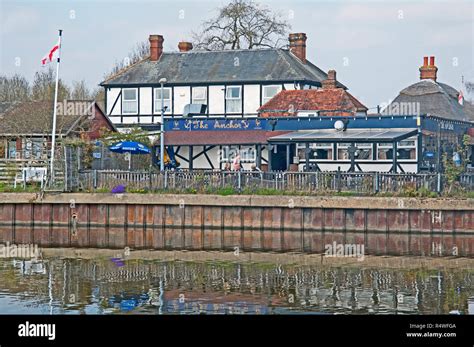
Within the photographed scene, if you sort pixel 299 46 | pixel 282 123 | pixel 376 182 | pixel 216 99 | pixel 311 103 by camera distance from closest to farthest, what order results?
pixel 376 182 → pixel 282 123 → pixel 311 103 → pixel 216 99 → pixel 299 46

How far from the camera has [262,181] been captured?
37.6 meters

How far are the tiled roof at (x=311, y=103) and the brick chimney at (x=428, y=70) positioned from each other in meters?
9.02

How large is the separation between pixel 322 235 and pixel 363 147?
9.95m

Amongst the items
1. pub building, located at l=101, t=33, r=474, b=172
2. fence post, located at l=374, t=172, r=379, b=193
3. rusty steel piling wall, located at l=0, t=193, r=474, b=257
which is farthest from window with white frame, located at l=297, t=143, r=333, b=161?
rusty steel piling wall, located at l=0, t=193, r=474, b=257

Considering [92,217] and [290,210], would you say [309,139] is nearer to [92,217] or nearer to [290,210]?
[290,210]

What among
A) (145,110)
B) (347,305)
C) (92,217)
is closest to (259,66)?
(145,110)

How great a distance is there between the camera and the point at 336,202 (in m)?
35.9

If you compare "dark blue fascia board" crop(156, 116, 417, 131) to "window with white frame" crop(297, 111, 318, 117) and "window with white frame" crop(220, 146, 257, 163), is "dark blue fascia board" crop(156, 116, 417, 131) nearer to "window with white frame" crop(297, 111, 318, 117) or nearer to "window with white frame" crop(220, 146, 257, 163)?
"window with white frame" crop(220, 146, 257, 163)

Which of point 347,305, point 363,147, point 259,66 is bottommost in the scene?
point 347,305

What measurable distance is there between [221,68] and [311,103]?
863 centimetres

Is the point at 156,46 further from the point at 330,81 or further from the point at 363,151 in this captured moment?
the point at 363,151

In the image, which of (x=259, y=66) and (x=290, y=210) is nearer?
(x=290, y=210)

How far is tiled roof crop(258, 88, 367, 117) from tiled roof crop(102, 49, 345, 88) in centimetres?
323

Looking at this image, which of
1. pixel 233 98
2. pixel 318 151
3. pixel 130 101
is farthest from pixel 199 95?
pixel 318 151
